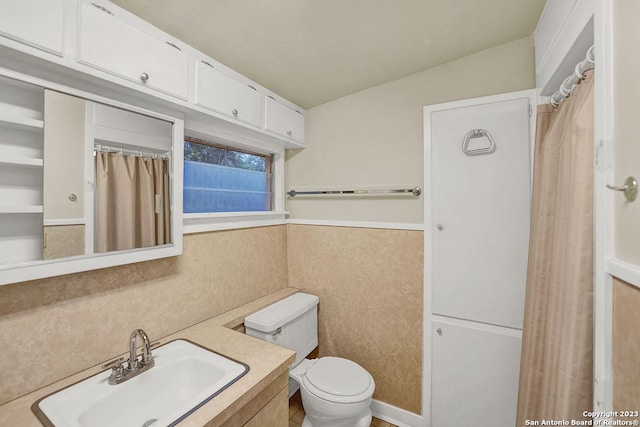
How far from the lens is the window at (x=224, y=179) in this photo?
1704 mm

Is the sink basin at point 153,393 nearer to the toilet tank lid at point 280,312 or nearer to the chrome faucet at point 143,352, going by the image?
the chrome faucet at point 143,352

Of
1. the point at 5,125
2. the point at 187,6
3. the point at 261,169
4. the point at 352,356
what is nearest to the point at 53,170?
the point at 5,125

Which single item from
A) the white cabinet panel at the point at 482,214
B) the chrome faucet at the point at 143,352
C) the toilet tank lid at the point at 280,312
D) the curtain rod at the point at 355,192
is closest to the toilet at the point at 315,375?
the toilet tank lid at the point at 280,312

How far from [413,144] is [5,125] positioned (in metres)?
1.92

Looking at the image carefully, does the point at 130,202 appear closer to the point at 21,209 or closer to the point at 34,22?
the point at 21,209

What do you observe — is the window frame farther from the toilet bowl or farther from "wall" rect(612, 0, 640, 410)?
"wall" rect(612, 0, 640, 410)

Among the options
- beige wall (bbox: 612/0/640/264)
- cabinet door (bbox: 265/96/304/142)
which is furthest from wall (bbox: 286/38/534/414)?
beige wall (bbox: 612/0/640/264)

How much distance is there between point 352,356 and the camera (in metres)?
2.04

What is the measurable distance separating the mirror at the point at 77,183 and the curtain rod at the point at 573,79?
170 cm

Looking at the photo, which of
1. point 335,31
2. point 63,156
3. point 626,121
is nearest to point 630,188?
point 626,121

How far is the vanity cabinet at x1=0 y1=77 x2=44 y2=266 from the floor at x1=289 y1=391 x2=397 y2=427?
5.85 feet

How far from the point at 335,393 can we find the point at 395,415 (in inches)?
26.4

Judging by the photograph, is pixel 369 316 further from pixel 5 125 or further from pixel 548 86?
pixel 5 125

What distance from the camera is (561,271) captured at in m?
0.99
